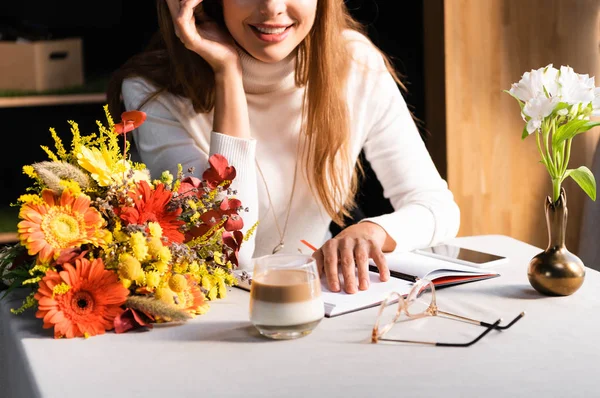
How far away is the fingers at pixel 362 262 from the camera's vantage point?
4.08 ft

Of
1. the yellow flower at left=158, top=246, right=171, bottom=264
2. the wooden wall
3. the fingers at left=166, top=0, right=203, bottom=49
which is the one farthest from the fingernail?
the wooden wall

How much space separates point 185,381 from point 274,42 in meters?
0.91

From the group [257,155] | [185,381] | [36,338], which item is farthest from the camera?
[257,155]

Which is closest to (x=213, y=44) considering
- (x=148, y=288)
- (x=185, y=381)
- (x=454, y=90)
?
(x=148, y=288)

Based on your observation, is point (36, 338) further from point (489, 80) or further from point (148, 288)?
point (489, 80)

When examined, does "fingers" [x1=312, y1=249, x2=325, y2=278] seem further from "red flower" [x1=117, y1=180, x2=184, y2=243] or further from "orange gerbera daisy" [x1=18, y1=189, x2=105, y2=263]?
"orange gerbera daisy" [x1=18, y1=189, x2=105, y2=263]

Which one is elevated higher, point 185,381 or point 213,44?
point 213,44

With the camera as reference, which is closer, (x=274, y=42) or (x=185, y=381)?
(x=185, y=381)

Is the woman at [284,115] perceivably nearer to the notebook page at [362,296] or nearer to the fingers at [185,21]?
the fingers at [185,21]

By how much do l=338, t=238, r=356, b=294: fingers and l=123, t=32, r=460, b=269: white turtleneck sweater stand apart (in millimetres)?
309

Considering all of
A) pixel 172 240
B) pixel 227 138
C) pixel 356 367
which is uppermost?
pixel 227 138

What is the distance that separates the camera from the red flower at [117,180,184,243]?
1105 mm

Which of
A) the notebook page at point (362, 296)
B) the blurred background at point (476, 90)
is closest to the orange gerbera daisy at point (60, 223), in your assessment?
the notebook page at point (362, 296)

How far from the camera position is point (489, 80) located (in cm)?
255
